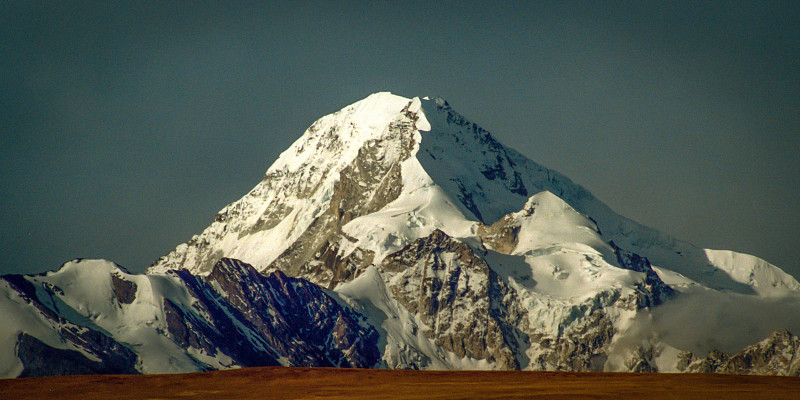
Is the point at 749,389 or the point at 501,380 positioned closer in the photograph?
the point at 749,389

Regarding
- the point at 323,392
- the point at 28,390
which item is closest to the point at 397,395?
the point at 323,392

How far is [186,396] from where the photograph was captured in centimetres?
6250

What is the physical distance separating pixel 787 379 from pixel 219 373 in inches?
1439

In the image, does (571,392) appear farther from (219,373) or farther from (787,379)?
(219,373)

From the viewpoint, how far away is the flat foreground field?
61.5 metres

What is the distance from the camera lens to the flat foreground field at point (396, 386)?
61500 millimetres

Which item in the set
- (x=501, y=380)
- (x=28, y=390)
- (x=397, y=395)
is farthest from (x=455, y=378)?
(x=28, y=390)

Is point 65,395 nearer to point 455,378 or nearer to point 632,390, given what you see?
point 455,378

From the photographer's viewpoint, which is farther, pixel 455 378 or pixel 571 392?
pixel 455 378

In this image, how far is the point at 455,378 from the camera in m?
68.3

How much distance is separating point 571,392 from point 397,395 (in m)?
10.1

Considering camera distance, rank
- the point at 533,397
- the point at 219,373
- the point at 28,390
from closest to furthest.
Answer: the point at 533,397 → the point at 28,390 → the point at 219,373

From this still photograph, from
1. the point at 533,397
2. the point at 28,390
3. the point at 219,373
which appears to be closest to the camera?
the point at 533,397

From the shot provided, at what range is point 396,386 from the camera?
65.2 m
